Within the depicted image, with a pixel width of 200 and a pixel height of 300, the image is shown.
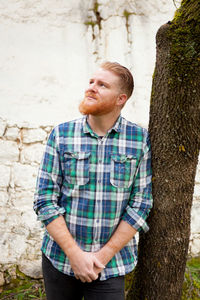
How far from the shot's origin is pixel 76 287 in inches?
63.2

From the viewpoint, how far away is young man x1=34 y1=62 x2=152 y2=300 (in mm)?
1504

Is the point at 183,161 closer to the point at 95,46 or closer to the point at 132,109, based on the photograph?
the point at 132,109

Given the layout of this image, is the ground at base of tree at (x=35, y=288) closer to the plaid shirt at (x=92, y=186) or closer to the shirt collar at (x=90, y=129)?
the plaid shirt at (x=92, y=186)

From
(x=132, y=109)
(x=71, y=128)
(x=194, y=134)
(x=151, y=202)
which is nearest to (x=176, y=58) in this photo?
(x=194, y=134)

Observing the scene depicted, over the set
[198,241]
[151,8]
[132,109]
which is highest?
[151,8]

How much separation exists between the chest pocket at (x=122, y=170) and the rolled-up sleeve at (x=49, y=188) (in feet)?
0.92

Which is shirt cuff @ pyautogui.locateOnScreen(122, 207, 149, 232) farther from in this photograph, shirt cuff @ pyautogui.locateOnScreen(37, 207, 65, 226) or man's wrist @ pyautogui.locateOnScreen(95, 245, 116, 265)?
shirt cuff @ pyautogui.locateOnScreen(37, 207, 65, 226)

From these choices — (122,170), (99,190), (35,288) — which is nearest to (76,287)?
(99,190)

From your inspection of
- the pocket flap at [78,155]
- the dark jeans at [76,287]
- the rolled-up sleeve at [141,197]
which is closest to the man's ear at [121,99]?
the rolled-up sleeve at [141,197]

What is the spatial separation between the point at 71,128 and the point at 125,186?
1.34 ft

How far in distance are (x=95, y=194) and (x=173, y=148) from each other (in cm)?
48

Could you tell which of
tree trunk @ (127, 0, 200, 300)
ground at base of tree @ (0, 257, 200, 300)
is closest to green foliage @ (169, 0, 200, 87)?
tree trunk @ (127, 0, 200, 300)

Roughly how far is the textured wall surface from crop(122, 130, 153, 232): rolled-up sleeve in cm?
155

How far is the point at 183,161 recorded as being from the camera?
162 centimetres
